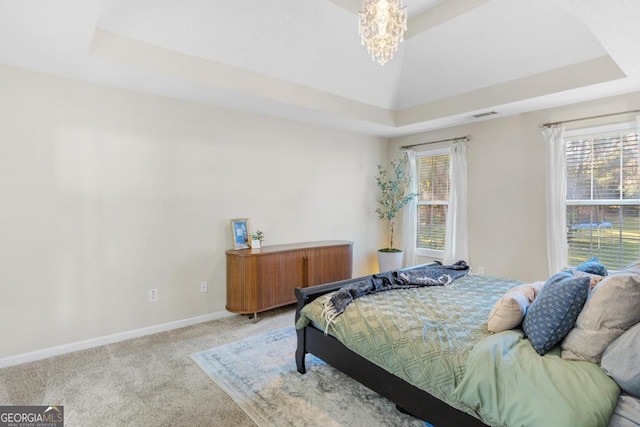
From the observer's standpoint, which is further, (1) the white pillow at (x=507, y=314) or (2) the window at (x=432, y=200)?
(2) the window at (x=432, y=200)

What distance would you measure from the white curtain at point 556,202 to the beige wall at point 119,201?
9.95 ft

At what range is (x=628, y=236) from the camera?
339cm

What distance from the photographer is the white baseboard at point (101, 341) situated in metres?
2.65

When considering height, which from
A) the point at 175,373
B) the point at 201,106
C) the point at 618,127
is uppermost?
the point at 201,106

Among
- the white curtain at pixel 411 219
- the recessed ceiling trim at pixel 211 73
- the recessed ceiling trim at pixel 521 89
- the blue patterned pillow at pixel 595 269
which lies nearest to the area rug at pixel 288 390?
the blue patterned pillow at pixel 595 269

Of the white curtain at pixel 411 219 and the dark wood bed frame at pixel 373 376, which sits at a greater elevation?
the white curtain at pixel 411 219

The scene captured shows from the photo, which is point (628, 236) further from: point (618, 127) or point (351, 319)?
point (351, 319)

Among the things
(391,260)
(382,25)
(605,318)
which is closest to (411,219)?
(391,260)

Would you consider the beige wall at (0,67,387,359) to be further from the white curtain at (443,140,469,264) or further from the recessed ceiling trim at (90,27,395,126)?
the white curtain at (443,140,469,264)

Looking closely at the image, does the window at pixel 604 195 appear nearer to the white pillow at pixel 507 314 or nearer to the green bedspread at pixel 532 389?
the white pillow at pixel 507 314

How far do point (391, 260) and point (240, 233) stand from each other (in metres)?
2.39

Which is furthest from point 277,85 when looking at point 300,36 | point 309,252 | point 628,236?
point 628,236

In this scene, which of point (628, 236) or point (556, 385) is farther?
point (628, 236)

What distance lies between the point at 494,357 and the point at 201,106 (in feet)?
11.5
